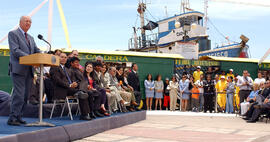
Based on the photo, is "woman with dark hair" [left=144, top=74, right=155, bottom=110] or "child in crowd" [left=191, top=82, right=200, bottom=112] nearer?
"child in crowd" [left=191, top=82, right=200, bottom=112]

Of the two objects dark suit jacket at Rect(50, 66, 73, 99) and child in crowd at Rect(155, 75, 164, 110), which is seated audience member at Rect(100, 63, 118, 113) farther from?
child in crowd at Rect(155, 75, 164, 110)

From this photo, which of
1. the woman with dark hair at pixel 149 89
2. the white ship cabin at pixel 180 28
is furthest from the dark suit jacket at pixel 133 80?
the white ship cabin at pixel 180 28

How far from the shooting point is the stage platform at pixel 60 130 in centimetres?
374

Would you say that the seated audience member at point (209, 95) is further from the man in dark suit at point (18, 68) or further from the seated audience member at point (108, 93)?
the man in dark suit at point (18, 68)

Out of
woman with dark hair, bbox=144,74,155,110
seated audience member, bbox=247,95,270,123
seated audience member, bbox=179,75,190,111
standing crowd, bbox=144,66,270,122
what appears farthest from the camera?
woman with dark hair, bbox=144,74,155,110

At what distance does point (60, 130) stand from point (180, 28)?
23.2m

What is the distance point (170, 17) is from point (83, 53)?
53.2ft

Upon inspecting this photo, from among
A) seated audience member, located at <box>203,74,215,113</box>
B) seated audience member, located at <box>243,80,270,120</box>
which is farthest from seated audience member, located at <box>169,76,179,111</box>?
seated audience member, located at <box>243,80,270,120</box>

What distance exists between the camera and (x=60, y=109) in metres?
6.40

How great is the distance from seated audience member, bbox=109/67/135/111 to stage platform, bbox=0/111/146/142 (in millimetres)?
762

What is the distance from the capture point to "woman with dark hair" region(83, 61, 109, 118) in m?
6.10

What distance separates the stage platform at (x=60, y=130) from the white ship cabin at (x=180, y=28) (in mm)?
18434

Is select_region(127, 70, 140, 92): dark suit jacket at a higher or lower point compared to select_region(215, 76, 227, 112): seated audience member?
higher

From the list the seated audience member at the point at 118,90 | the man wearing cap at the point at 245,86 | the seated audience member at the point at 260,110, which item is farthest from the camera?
the man wearing cap at the point at 245,86
